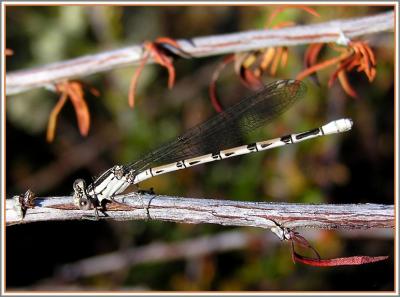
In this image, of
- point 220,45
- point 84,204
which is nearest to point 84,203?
point 84,204

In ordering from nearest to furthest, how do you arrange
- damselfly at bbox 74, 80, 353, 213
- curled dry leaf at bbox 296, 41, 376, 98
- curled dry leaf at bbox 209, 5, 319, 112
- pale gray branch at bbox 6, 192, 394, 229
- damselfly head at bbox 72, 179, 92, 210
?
1. pale gray branch at bbox 6, 192, 394, 229
2. damselfly head at bbox 72, 179, 92, 210
3. curled dry leaf at bbox 296, 41, 376, 98
4. curled dry leaf at bbox 209, 5, 319, 112
5. damselfly at bbox 74, 80, 353, 213

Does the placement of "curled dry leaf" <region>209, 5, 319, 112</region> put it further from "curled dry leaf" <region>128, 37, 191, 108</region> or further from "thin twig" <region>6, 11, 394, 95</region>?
"curled dry leaf" <region>128, 37, 191, 108</region>

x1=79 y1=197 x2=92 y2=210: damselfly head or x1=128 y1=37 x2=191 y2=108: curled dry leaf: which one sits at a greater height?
x1=128 y1=37 x2=191 y2=108: curled dry leaf

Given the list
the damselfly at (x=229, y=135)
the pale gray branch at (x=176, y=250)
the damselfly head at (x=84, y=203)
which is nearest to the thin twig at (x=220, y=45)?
the damselfly at (x=229, y=135)

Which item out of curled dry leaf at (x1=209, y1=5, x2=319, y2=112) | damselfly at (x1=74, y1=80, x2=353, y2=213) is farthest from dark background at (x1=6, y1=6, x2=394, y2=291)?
curled dry leaf at (x1=209, y1=5, x2=319, y2=112)

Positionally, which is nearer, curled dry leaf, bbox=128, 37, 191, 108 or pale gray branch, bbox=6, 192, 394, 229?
pale gray branch, bbox=6, 192, 394, 229

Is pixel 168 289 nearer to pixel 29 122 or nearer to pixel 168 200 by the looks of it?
pixel 29 122

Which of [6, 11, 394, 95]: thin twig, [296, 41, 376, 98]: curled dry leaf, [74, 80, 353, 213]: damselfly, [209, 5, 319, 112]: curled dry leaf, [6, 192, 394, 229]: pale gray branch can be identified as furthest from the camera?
[74, 80, 353, 213]: damselfly

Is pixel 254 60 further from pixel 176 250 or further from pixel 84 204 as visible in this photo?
pixel 176 250
